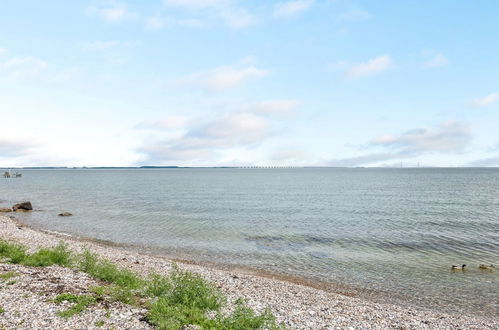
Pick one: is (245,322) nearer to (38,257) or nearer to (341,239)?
(38,257)

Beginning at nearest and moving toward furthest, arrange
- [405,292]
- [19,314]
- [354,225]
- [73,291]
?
[19,314] < [73,291] < [405,292] < [354,225]

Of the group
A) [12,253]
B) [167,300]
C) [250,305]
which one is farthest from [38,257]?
[250,305]

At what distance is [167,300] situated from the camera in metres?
15.1

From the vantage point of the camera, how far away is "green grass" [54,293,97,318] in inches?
529

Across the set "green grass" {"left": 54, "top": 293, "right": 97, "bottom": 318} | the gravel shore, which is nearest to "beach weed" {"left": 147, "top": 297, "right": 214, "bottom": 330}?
the gravel shore

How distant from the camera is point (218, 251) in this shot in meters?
33.8

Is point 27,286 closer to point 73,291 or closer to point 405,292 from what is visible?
point 73,291

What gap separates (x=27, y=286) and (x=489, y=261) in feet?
117

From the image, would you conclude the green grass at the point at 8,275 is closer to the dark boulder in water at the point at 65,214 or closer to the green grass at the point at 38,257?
the green grass at the point at 38,257

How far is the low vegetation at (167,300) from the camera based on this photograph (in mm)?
13094

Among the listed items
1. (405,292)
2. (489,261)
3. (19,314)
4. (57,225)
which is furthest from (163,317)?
(57,225)

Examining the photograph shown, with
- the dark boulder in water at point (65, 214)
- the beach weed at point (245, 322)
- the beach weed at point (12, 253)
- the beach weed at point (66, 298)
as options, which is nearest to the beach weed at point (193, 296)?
the beach weed at point (245, 322)

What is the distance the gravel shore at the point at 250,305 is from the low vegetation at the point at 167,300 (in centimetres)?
63

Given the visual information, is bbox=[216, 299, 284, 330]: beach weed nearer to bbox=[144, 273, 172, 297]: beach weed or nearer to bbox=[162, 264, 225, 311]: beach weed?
bbox=[162, 264, 225, 311]: beach weed
